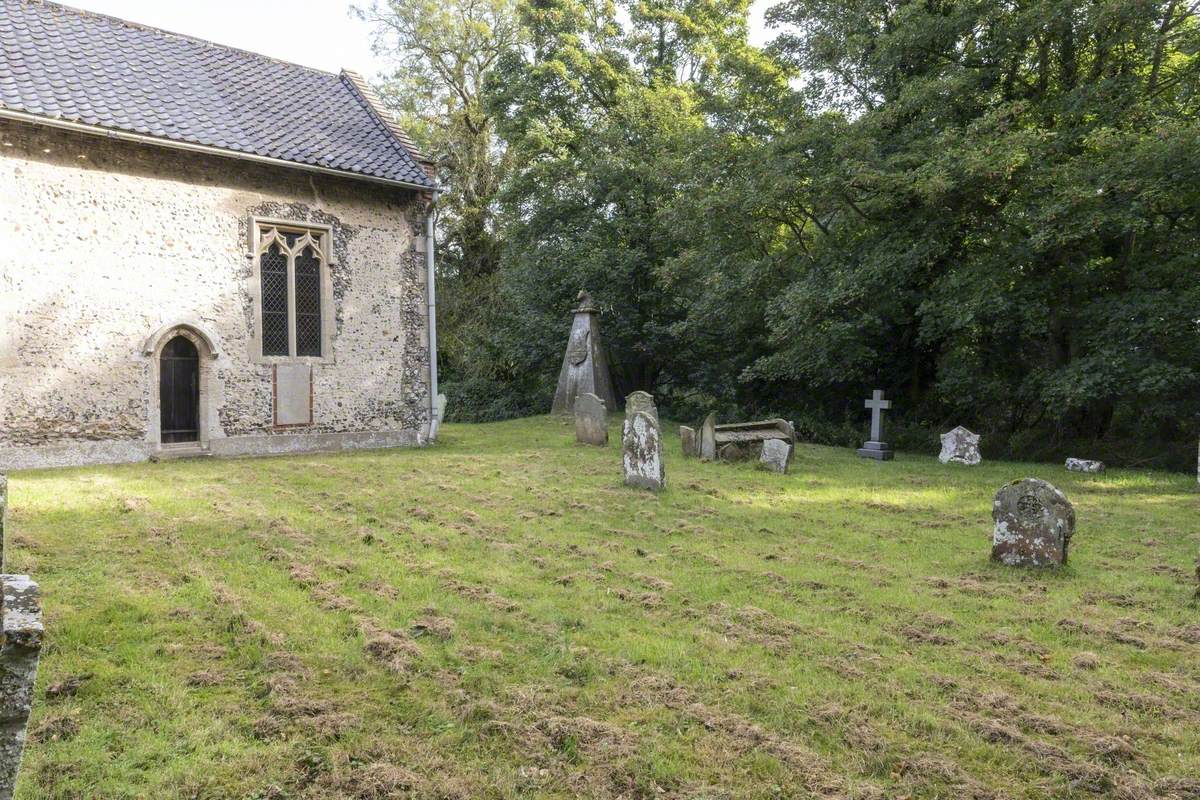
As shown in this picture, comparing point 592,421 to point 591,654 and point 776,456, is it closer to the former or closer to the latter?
point 776,456

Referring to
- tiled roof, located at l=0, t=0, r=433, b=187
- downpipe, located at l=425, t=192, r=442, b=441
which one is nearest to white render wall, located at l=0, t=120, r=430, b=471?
tiled roof, located at l=0, t=0, r=433, b=187

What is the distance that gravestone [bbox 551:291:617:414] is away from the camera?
2081cm

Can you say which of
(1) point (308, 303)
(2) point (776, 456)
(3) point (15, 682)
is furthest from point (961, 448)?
(3) point (15, 682)

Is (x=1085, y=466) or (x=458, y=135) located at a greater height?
(x=458, y=135)

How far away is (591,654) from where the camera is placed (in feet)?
14.8

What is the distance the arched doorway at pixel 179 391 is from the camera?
12422 mm

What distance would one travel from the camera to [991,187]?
14281 mm

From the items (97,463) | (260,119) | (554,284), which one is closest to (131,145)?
(260,119)

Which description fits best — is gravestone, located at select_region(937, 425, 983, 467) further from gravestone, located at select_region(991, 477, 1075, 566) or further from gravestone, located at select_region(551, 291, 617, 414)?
gravestone, located at select_region(551, 291, 617, 414)

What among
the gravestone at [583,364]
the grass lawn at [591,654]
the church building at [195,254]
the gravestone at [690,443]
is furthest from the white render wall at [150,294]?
the gravestone at [583,364]

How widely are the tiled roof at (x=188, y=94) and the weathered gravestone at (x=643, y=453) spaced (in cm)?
739

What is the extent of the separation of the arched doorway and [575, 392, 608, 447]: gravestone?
6889mm

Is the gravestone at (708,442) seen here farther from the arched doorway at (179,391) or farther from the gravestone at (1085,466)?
the arched doorway at (179,391)

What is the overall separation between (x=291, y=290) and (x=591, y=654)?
11262mm
